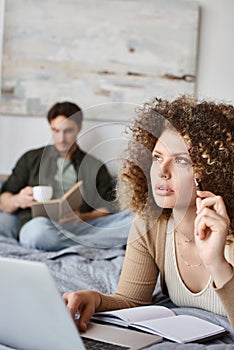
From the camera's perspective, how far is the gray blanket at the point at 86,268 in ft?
4.41

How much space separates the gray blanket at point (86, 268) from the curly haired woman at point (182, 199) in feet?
0.20

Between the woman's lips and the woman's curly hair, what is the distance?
0.08 feet

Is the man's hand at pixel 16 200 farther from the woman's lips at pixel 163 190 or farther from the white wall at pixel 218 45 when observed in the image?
the woman's lips at pixel 163 190

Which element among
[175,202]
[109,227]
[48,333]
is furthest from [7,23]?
[48,333]

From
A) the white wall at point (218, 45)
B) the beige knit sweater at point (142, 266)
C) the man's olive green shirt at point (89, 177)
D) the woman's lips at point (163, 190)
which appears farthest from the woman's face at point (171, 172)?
the white wall at point (218, 45)

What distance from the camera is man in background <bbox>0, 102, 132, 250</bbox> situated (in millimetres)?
1359

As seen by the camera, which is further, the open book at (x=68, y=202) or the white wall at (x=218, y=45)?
the white wall at (x=218, y=45)

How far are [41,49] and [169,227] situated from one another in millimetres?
2217

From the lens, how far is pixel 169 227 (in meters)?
1.40

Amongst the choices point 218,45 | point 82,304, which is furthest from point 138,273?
point 218,45

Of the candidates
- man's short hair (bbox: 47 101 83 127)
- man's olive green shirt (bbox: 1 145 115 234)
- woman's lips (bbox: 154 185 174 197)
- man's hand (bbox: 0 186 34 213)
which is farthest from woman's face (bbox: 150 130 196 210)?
man's short hair (bbox: 47 101 83 127)

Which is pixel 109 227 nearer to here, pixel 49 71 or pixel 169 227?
pixel 169 227

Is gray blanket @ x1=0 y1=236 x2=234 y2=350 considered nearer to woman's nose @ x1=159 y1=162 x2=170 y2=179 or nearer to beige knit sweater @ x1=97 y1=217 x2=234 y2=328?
beige knit sweater @ x1=97 y1=217 x2=234 y2=328

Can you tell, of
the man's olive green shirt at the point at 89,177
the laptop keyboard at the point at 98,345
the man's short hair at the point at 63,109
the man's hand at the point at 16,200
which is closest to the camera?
the laptop keyboard at the point at 98,345
